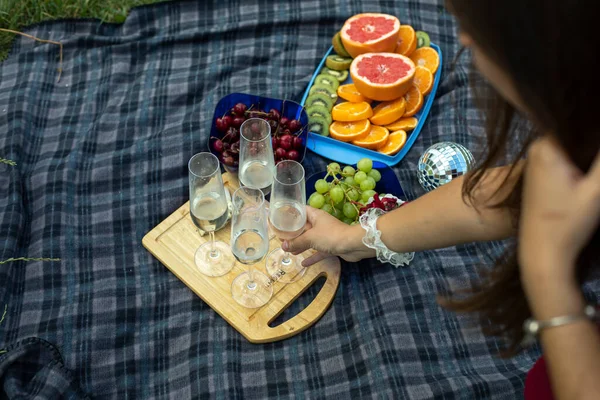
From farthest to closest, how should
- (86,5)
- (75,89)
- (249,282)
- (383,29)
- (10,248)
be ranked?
(86,5), (75,89), (383,29), (10,248), (249,282)

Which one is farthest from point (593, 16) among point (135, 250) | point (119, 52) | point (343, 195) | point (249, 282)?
point (119, 52)

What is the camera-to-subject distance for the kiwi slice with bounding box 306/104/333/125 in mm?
2170

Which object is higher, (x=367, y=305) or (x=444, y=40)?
(x=444, y=40)

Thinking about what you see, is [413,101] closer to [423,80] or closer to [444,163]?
[423,80]

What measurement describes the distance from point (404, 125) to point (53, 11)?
1972 millimetres

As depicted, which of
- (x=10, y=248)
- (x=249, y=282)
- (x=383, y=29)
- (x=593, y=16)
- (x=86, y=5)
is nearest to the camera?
(x=593, y=16)

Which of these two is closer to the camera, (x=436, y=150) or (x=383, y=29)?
(x=436, y=150)

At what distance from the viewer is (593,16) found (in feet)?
2.38

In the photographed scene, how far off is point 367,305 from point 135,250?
0.82 metres

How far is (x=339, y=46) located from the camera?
2354 millimetres

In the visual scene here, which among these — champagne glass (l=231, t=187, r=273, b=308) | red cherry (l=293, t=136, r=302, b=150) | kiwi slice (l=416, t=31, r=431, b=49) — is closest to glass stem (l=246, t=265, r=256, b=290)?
champagne glass (l=231, t=187, r=273, b=308)

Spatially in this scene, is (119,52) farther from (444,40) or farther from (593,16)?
(593,16)

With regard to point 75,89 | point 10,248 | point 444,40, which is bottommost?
point 10,248

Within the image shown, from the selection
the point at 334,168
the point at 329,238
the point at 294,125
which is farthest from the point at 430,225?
the point at 294,125
